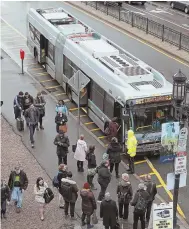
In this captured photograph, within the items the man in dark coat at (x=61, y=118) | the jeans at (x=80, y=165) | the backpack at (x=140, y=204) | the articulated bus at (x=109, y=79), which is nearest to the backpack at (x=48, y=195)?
the backpack at (x=140, y=204)

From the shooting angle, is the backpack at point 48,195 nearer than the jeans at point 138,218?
No

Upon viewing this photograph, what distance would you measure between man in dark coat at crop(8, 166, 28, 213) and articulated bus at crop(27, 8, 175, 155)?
4468 mm

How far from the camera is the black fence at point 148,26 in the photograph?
105ft

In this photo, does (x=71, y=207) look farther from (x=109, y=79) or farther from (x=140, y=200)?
(x=109, y=79)

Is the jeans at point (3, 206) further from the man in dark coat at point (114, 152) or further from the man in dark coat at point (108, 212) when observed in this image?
the man in dark coat at point (114, 152)

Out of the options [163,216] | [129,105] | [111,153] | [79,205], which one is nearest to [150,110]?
[129,105]

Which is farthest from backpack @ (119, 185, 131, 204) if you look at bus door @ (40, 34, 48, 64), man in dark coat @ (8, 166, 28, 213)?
bus door @ (40, 34, 48, 64)

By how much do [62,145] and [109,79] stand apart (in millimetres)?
3452

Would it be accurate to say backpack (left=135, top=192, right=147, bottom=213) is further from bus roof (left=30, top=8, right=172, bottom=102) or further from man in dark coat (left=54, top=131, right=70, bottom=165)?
bus roof (left=30, top=8, right=172, bottom=102)

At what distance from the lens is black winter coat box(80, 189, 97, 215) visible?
1405 centimetres

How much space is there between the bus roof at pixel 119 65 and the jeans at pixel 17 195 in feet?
16.2

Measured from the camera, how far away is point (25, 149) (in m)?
19.7

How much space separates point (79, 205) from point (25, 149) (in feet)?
14.2

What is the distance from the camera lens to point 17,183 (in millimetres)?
14953
